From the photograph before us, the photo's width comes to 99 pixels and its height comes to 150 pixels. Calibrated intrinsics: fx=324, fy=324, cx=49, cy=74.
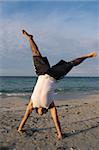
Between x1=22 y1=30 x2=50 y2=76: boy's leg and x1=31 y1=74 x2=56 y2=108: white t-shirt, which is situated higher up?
x1=22 y1=30 x2=50 y2=76: boy's leg

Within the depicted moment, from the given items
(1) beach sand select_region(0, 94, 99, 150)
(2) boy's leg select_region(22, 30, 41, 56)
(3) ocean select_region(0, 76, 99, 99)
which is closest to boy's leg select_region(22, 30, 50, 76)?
(2) boy's leg select_region(22, 30, 41, 56)

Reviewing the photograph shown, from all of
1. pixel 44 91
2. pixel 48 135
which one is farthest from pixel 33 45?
pixel 48 135

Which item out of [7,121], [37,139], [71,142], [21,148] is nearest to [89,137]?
[71,142]

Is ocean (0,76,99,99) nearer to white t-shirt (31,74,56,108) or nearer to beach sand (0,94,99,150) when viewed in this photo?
white t-shirt (31,74,56,108)

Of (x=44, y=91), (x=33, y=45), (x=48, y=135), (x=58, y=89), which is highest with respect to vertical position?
(x=33, y=45)

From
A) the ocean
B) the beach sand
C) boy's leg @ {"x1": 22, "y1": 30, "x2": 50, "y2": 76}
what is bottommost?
the ocean

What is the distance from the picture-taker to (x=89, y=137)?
8555 mm

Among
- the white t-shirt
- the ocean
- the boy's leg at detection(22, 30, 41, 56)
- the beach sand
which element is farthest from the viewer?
the ocean

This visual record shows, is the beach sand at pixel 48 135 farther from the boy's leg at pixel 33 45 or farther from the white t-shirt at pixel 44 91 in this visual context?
the boy's leg at pixel 33 45

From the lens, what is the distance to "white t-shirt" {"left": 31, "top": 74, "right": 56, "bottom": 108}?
8.09 meters

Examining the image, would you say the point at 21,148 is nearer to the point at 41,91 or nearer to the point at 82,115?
the point at 41,91

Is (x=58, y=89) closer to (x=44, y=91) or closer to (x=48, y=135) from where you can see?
(x=48, y=135)

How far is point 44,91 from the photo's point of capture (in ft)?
26.7

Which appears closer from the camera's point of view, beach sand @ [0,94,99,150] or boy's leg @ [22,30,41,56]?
beach sand @ [0,94,99,150]
